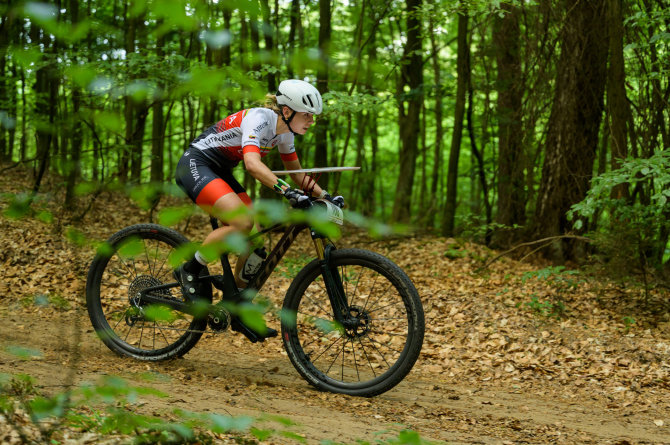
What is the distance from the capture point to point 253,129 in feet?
13.1

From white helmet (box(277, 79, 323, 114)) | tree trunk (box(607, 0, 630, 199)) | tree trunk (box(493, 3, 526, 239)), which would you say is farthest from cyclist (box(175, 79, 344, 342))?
tree trunk (box(493, 3, 526, 239))

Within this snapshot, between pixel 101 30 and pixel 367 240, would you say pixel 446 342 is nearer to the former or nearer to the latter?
pixel 367 240

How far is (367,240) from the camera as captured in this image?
10594mm

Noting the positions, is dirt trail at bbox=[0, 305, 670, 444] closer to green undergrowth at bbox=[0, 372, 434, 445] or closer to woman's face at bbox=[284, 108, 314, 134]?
green undergrowth at bbox=[0, 372, 434, 445]

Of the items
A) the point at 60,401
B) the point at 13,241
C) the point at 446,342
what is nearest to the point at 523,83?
the point at 446,342

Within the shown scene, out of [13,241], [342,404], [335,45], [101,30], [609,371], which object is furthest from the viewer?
[13,241]

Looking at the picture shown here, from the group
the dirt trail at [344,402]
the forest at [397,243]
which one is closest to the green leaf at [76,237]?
the forest at [397,243]

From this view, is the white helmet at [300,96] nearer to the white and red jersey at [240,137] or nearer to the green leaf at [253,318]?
the white and red jersey at [240,137]

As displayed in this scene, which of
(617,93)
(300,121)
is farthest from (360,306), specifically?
(617,93)

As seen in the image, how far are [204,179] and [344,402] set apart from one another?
1.80m

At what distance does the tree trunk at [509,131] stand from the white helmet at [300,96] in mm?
6616

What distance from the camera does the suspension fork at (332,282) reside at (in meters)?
4.12

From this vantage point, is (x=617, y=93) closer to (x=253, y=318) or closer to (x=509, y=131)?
(x=509, y=131)

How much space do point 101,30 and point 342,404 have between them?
2942 mm
